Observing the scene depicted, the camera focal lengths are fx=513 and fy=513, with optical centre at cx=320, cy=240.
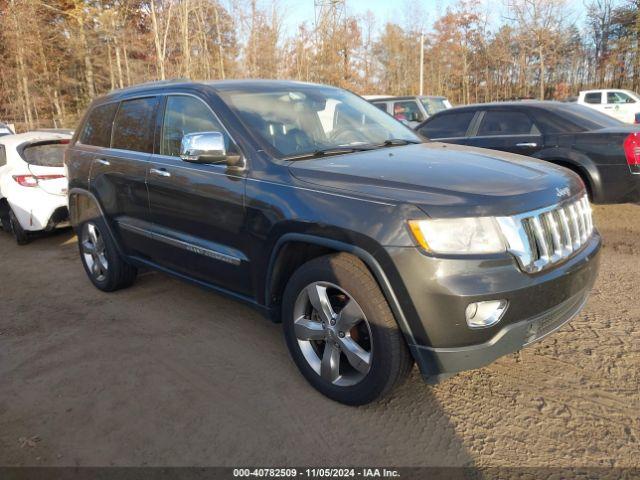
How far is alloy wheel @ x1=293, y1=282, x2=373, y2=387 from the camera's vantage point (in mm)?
2764

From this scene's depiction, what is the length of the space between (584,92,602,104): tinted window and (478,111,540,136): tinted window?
1677 centimetres

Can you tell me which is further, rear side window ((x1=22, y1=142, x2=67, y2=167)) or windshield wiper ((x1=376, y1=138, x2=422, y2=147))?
rear side window ((x1=22, y1=142, x2=67, y2=167))

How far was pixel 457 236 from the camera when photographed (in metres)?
2.43

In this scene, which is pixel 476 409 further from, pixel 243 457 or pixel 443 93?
pixel 443 93

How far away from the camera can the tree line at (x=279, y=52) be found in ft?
78.9

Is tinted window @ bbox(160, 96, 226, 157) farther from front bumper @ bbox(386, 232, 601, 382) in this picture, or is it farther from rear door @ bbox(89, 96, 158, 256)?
front bumper @ bbox(386, 232, 601, 382)

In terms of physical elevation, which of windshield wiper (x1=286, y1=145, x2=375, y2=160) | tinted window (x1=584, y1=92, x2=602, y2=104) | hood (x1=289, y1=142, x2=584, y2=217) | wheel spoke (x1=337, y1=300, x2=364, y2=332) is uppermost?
tinted window (x1=584, y1=92, x2=602, y2=104)

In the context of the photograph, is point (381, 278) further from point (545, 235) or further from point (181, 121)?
point (181, 121)

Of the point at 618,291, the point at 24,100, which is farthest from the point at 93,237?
the point at 24,100

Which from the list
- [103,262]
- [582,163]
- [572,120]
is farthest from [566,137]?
[103,262]

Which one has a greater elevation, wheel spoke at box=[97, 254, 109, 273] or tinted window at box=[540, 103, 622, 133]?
tinted window at box=[540, 103, 622, 133]

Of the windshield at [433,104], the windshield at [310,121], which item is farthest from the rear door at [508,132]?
the windshield at [433,104]

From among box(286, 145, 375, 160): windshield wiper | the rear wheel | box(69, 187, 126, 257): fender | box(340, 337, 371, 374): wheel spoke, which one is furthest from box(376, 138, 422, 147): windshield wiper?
the rear wheel

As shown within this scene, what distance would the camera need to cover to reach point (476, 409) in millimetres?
2852
